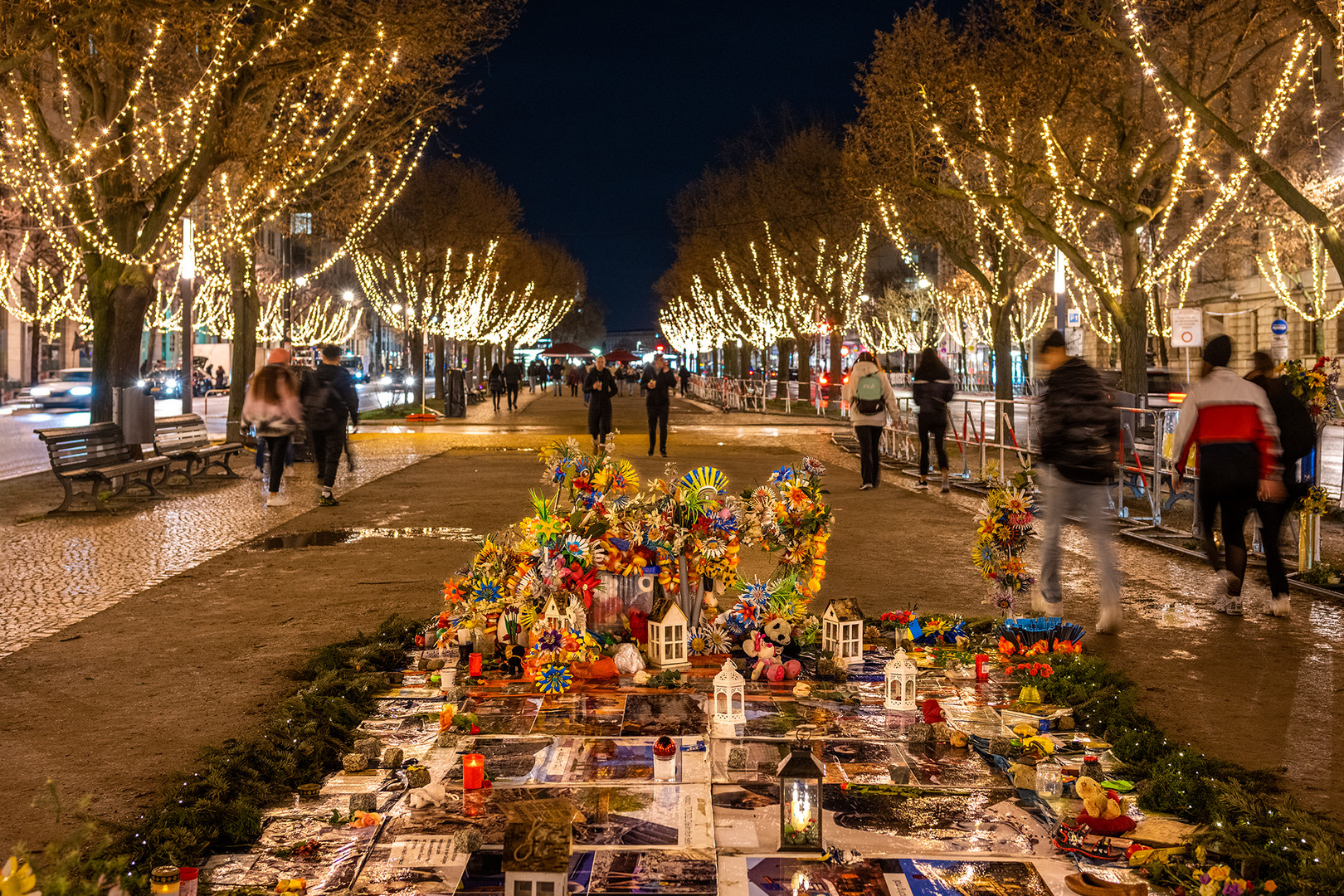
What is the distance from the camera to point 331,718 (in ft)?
18.0

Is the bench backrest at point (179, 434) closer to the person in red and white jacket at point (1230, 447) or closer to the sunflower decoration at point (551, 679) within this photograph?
the sunflower decoration at point (551, 679)

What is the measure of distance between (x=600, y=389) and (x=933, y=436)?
242 inches

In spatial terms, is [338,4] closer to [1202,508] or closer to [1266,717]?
[1202,508]

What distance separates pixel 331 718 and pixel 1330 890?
4.06 m

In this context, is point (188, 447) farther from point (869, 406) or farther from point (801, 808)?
point (801, 808)

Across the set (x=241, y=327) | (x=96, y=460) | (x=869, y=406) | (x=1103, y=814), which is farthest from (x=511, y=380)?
(x=1103, y=814)

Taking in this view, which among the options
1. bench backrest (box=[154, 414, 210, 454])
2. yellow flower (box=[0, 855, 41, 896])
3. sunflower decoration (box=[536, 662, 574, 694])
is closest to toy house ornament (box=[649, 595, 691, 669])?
sunflower decoration (box=[536, 662, 574, 694])

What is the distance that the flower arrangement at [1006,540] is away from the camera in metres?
7.39

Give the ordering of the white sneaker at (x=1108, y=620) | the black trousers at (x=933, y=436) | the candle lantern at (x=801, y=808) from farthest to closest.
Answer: the black trousers at (x=933, y=436), the white sneaker at (x=1108, y=620), the candle lantern at (x=801, y=808)

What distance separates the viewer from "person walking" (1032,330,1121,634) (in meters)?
7.42

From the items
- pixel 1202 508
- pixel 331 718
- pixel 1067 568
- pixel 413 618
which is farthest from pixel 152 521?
pixel 1202 508

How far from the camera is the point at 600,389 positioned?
19.8m

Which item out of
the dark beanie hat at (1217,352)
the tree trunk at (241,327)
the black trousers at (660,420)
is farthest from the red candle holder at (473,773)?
the tree trunk at (241,327)

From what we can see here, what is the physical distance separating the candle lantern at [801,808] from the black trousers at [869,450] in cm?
1156
